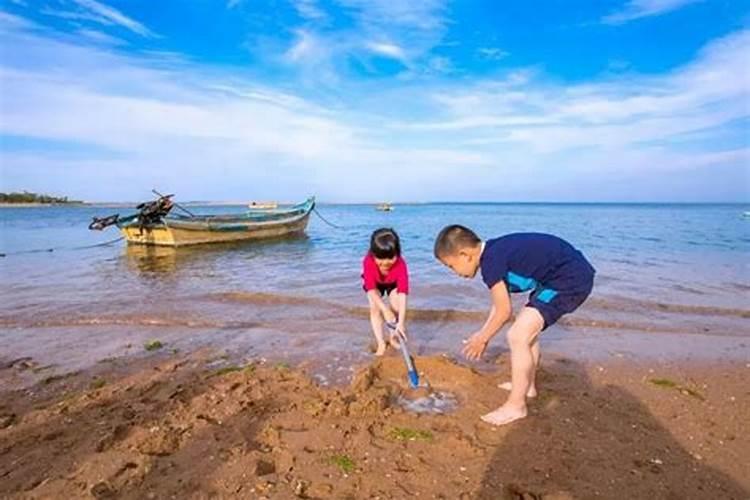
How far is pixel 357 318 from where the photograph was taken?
25.8ft

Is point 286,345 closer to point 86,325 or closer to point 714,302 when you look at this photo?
point 86,325

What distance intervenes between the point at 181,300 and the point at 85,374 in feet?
15.2

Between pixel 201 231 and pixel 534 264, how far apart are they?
19.9 m

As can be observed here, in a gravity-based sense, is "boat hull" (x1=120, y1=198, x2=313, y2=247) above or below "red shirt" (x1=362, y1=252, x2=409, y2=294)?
below

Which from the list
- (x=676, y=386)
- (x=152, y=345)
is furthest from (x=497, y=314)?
(x=152, y=345)

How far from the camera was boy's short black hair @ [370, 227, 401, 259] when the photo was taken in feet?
15.7

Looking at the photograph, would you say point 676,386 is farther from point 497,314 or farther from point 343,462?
point 343,462

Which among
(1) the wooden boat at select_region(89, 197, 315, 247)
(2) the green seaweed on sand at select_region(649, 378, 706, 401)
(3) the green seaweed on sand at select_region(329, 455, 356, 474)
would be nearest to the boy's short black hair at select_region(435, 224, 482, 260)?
(3) the green seaweed on sand at select_region(329, 455, 356, 474)

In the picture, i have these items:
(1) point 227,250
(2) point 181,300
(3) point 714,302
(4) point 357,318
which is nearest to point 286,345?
(4) point 357,318

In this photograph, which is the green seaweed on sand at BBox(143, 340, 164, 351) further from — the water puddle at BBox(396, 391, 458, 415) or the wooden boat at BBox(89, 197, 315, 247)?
the wooden boat at BBox(89, 197, 315, 247)

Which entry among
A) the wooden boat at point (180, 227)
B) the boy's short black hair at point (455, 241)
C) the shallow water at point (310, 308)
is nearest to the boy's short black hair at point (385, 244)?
the boy's short black hair at point (455, 241)

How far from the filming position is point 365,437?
11.0 ft

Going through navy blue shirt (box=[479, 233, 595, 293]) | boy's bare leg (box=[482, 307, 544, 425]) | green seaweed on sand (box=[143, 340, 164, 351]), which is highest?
navy blue shirt (box=[479, 233, 595, 293])

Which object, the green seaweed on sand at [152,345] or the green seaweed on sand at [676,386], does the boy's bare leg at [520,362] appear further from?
the green seaweed on sand at [152,345]
